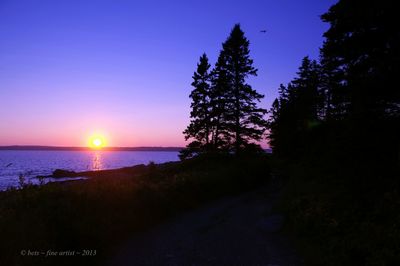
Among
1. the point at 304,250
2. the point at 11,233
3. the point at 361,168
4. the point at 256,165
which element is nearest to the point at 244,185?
the point at 256,165

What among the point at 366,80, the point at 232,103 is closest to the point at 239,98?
the point at 232,103

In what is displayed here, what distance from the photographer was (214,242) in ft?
36.7

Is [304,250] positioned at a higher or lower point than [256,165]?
lower

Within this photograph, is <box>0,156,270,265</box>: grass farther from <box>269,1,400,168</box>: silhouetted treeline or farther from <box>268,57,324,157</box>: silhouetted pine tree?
<box>268,57,324,157</box>: silhouetted pine tree

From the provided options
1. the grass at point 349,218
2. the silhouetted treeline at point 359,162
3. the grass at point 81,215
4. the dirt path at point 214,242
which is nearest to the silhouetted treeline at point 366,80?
the silhouetted treeline at point 359,162

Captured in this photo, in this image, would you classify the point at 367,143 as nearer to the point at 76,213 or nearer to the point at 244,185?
the point at 76,213

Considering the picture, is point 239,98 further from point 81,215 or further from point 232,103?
point 81,215

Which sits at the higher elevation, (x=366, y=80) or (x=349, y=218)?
(x=366, y=80)

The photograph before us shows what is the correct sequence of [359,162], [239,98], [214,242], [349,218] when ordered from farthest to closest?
[239,98] → [359,162] → [214,242] → [349,218]

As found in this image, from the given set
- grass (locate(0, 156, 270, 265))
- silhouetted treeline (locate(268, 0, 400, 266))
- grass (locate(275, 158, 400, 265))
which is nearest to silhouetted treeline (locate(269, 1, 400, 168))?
silhouetted treeline (locate(268, 0, 400, 266))

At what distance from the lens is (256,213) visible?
51.6ft

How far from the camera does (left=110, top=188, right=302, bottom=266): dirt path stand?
9445 millimetres

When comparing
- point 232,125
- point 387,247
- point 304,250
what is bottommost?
point 304,250

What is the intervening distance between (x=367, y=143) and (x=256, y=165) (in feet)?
55.6
